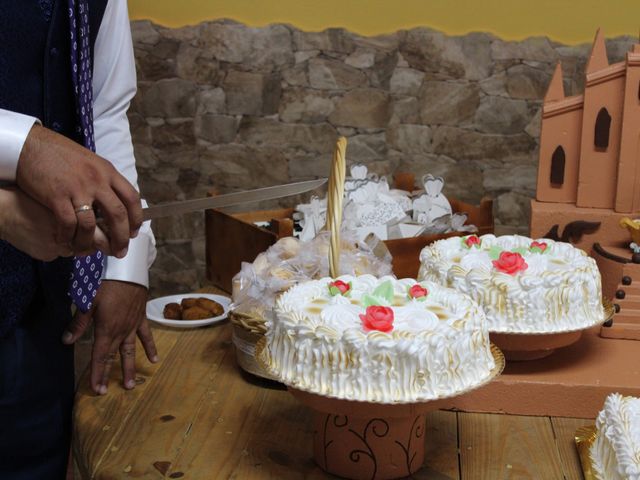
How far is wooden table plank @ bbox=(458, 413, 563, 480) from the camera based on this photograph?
1.29 meters

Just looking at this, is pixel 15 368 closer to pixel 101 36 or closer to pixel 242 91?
pixel 101 36

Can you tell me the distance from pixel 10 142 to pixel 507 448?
36.5 inches

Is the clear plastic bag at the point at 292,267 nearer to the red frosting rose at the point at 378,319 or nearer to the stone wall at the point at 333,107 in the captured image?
the red frosting rose at the point at 378,319

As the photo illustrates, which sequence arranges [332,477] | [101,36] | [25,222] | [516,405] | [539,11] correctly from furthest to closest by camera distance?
[539,11]
[101,36]
[516,405]
[332,477]
[25,222]

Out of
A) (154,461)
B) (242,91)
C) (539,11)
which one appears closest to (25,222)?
(154,461)

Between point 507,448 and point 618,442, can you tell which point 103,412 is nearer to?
point 507,448

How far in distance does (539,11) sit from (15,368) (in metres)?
2.86

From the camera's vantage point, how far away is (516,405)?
149 centimetres

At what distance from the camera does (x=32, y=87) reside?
1472mm

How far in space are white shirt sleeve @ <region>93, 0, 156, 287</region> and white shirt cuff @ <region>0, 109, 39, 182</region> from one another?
1.84 feet

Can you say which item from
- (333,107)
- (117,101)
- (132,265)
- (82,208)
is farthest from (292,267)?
(333,107)

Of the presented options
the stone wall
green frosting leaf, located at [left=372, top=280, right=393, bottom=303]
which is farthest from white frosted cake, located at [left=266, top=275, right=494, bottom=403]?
the stone wall

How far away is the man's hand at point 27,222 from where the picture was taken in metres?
1.08

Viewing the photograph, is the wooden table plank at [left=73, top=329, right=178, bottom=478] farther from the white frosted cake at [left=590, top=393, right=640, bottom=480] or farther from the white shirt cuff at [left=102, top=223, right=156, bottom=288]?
the white frosted cake at [left=590, top=393, right=640, bottom=480]
